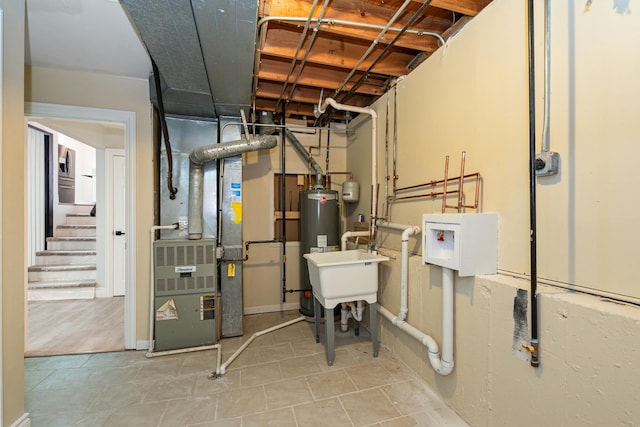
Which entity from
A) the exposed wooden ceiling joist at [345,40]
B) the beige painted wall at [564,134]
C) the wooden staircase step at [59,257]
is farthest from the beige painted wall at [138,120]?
the wooden staircase step at [59,257]

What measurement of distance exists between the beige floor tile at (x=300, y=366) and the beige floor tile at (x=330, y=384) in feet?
0.26

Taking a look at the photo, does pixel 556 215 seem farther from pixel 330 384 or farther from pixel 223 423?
pixel 223 423

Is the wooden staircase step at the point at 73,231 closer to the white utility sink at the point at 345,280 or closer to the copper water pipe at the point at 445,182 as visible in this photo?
the white utility sink at the point at 345,280

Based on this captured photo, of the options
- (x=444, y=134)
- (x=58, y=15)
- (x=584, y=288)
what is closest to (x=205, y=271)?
(x=58, y=15)

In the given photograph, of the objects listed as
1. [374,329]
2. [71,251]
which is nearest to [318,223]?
[374,329]

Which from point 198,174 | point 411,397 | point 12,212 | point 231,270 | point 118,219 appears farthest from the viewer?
point 118,219

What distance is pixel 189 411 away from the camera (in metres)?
1.69

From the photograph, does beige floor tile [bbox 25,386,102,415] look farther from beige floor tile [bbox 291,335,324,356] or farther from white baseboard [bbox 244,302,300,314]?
white baseboard [bbox 244,302,300,314]

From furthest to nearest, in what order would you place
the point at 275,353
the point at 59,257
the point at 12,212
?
1. the point at 59,257
2. the point at 275,353
3. the point at 12,212

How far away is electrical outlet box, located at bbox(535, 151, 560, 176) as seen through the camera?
1.17 metres

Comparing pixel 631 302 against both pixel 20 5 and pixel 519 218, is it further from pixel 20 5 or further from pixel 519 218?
pixel 20 5

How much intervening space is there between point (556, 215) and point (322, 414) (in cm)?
169

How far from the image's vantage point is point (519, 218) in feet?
4.44

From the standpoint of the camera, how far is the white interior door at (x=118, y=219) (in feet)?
13.1
